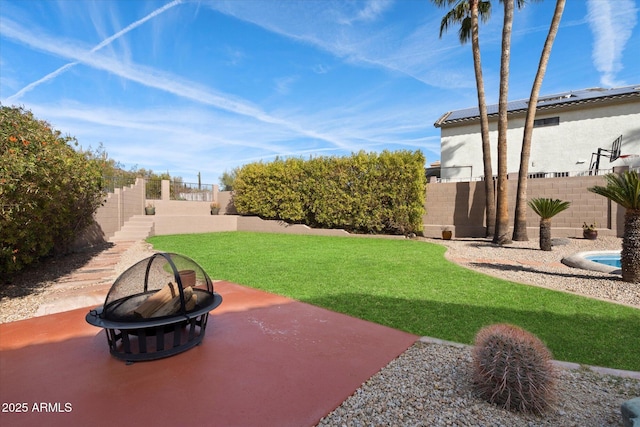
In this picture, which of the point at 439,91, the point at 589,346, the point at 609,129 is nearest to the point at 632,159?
the point at 609,129

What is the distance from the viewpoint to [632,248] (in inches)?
247

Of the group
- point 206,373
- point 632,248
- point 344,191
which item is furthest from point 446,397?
point 344,191

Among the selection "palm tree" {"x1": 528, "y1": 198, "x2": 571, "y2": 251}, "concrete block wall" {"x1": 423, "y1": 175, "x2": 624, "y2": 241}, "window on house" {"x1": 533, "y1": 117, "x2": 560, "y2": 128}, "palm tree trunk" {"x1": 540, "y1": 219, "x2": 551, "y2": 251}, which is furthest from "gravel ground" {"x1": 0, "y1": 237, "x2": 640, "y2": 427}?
"window on house" {"x1": 533, "y1": 117, "x2": 560, "y2": 128}

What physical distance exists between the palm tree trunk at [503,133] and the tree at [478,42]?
67 centimetres

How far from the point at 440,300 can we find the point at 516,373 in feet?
9.84

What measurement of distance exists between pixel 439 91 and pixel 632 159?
41.0ft

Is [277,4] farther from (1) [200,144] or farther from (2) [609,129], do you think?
(2) [609,129]

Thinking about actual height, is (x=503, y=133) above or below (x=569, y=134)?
below

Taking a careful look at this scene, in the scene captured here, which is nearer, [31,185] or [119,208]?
[31,185]

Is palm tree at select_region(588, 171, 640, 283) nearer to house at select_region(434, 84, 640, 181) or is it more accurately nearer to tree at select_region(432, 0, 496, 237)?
tree at select_region(432, 0, 496, 237)

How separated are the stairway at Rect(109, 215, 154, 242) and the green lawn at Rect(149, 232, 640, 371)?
6898 millimetres

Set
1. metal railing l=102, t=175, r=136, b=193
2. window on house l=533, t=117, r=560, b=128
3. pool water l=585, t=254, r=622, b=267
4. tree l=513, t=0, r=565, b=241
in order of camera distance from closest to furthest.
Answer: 1. pool water l=585, t=254, r=622, b=267
2. tree l=513, t=0, r=565, b=241
3. metal railing l=102, t=175, r=136, b=193
4. window on house l=533, t=117, r=560, b=128

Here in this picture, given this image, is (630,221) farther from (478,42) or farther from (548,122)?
(548,122)

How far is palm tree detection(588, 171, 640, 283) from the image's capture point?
6.14 m
